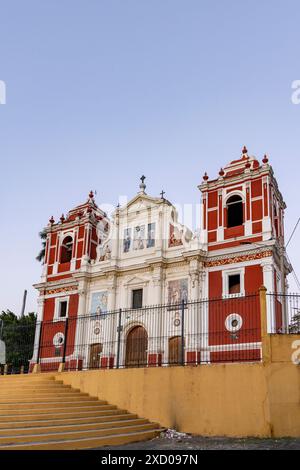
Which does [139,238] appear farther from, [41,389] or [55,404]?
[55,404]

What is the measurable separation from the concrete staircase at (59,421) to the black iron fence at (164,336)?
514cm

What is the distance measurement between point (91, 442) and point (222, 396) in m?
3.14

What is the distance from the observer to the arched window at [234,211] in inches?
941

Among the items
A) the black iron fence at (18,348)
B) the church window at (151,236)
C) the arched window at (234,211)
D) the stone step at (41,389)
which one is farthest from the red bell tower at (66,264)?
the stone step at (41,389)

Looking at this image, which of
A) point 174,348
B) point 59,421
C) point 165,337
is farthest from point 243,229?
point 59,421

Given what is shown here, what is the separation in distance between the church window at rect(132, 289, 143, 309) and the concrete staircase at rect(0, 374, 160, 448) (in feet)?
39.1

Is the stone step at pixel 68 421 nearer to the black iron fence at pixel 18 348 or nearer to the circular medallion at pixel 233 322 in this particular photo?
the circular medallion at pixel 233 322

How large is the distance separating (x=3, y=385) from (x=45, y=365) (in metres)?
12.6

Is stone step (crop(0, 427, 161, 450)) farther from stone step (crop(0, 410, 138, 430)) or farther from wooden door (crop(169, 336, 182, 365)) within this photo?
wooden door (crop(169, 336, 182, 365))

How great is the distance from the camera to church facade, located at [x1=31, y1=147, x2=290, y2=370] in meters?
20.8

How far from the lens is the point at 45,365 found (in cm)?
2498

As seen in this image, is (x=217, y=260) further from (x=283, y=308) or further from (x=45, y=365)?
(x=45, y=365)

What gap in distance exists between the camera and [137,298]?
2506 cm
